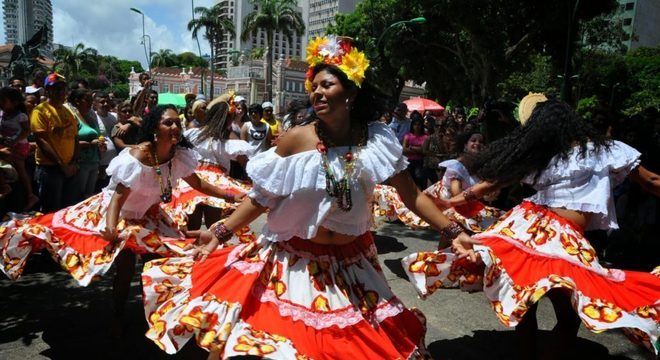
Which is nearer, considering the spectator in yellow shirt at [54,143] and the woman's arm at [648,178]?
the woman's arm at [648,178]

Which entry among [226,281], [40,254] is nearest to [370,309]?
[226,281]

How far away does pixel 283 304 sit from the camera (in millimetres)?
2525

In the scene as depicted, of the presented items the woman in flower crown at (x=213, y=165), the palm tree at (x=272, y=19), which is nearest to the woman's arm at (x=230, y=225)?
the woman in flower crown at (x=213, y=165)

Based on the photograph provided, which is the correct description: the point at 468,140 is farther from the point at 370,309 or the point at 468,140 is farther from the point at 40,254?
the point at 40,254

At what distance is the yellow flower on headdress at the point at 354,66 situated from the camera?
2.70 m

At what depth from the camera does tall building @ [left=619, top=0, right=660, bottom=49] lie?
75.8 m

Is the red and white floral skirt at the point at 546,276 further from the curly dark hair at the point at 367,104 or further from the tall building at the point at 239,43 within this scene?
the tall building at the point at 239,43

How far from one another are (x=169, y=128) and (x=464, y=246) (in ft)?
7.60

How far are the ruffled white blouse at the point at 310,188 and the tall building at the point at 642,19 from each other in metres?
87.4

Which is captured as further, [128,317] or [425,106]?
[425,106]

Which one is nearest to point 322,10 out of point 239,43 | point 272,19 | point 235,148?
point 239,43

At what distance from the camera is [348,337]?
2400 millimetres

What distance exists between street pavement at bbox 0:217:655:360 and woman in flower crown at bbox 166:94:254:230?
986 millimetres

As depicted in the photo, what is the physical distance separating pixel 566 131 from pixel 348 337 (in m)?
2.04
